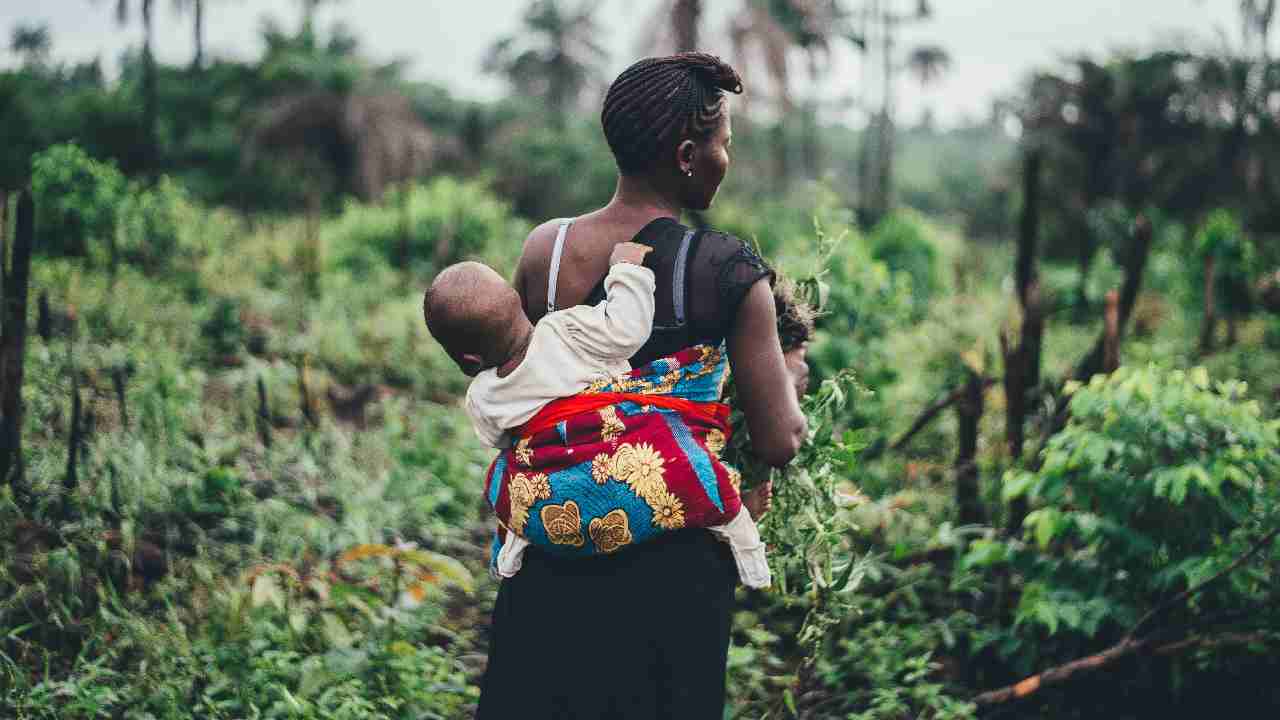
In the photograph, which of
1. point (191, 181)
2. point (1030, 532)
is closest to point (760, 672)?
point (1030, 532)

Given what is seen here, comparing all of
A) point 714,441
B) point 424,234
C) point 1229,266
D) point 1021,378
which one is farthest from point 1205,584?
point 424,234

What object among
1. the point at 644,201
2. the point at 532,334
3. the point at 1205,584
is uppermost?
the point at 644,201

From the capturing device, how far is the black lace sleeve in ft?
5.11

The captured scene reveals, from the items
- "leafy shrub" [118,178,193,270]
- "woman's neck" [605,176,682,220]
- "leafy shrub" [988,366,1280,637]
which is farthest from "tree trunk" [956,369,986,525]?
"leafy shrub" [118,178,193,270]

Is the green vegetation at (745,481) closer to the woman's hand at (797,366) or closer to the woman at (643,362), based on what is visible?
the woman's hand at (797,366)

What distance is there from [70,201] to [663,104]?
7.77m

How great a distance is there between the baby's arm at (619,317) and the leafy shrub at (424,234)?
347 inches

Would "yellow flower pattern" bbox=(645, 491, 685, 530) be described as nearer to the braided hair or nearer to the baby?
the baby

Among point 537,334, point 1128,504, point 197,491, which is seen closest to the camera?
point 537,334

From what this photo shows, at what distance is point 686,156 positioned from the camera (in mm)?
1625

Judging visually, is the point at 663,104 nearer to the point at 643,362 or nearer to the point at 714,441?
the point at 643,362

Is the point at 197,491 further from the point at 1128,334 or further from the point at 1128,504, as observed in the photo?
the point at 1128,334

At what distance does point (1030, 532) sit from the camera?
10.3ft

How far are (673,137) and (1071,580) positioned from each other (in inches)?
89.1
